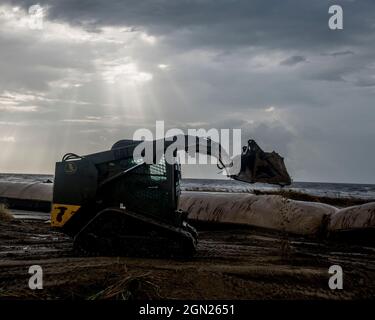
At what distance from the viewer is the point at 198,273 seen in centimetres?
600

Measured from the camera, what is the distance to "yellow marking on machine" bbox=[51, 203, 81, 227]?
7.57 meters

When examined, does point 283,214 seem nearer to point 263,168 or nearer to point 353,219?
point 353,219

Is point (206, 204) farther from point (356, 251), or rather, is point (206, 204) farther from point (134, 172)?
point (134, 172)

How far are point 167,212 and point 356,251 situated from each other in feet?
14.1

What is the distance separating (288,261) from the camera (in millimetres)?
7648

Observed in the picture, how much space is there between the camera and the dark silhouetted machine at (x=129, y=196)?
7270 mm

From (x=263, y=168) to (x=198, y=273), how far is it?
2.30 m

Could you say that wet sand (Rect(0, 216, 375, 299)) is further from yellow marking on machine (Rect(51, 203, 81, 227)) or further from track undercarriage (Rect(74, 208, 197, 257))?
yellow marking on machine (Rect(51, 203, 81, 227))

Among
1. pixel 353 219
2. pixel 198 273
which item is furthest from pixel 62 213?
pixel 353 219

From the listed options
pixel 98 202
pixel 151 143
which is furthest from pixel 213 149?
pixel 98 202

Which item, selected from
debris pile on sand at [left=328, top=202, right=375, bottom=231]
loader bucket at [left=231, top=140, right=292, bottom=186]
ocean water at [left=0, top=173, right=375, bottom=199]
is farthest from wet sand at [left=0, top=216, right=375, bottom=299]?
ocean water at [left=0, top=173, right=375, bottom=199]

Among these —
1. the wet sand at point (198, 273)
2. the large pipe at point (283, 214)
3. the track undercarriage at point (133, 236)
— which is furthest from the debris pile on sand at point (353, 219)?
the track undercarriage at point (133, 236)

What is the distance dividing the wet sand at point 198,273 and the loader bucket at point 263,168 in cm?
136
